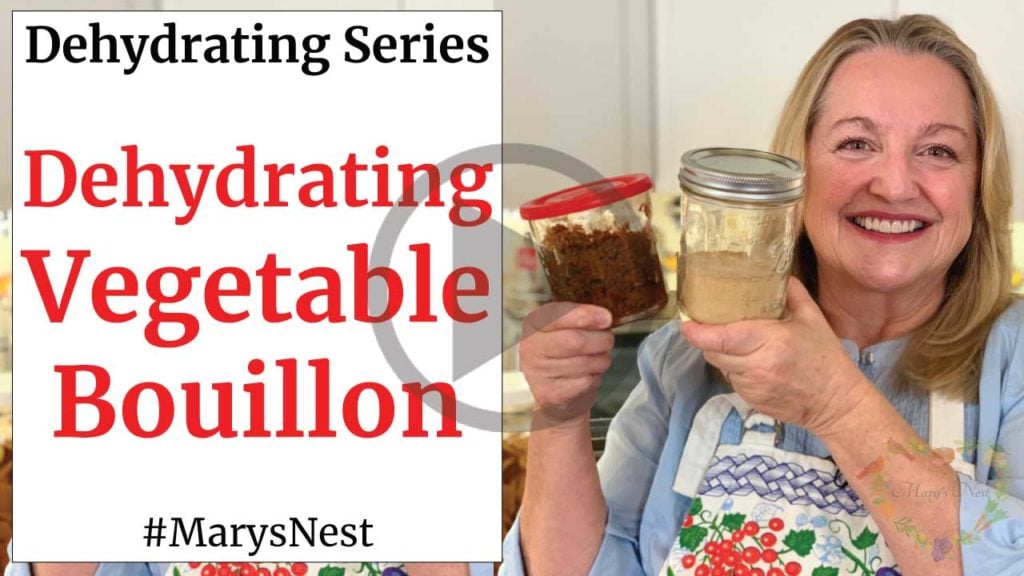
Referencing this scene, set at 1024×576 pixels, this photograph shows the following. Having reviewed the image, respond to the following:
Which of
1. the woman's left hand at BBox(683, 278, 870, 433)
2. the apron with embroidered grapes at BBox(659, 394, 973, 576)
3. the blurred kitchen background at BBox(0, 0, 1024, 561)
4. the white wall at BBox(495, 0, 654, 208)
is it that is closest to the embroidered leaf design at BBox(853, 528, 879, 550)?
the apron with embroidered grapes at BBox(659, 394, 973, 576)

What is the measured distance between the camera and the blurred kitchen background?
127 centimetres

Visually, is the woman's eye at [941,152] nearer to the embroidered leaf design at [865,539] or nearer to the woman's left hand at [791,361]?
the woman's left hand at [791,361]

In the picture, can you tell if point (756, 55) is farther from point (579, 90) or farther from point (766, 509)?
point (766, 509)

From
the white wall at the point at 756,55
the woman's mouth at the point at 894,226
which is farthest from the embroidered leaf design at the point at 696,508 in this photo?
the white wall at the point at 756,55

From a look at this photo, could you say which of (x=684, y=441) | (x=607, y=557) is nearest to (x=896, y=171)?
(x=684, y=441)

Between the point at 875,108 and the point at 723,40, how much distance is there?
1.96ft

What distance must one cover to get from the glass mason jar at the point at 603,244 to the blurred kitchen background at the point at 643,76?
0.41 m

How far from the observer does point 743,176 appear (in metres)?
0.67

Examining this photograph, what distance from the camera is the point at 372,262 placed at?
1.30 m

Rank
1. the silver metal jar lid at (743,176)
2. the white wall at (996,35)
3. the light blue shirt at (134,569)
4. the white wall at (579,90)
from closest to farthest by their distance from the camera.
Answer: the silver metal jar lid at (743,176), the light blue shirt at (134,569), the white wall at (996,35), the white wall at (579,90)

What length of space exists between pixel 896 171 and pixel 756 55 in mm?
612

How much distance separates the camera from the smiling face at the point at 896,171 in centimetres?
79

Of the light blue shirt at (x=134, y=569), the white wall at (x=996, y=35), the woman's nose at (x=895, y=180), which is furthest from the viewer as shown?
the white wall at (x=996, y=35)

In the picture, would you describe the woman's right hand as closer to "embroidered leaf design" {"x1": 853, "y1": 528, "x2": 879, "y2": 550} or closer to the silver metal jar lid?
the silver metal jar lid
